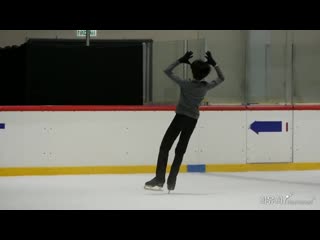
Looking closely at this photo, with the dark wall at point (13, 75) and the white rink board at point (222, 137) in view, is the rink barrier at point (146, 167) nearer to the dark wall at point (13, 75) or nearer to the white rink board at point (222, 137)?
the white rink board at point (222, 137)

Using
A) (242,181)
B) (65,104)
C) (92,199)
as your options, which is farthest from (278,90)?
(92,199)

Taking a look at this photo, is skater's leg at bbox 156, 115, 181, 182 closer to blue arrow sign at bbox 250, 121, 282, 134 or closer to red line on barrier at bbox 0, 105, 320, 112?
red line on barrier at bbox 0, 105, 320, 112

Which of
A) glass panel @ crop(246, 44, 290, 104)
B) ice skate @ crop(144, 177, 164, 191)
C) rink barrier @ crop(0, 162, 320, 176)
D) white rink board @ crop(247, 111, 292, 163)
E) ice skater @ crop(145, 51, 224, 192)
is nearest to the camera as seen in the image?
ice skater @ crop(145, 51, 224, 192)

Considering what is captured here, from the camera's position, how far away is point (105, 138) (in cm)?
774

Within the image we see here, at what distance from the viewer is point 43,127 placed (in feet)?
24.9

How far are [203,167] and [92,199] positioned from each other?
8.64 ft

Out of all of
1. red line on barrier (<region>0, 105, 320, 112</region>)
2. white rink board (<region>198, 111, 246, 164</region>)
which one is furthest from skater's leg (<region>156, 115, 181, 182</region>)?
white rink board (<region>198, 111, 246, 164</region>)

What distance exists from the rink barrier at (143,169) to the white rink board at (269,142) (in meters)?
0.10

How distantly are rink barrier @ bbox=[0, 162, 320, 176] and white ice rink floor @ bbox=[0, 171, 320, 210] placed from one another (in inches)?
5.6

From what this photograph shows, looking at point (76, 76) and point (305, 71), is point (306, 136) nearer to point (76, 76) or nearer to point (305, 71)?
point (305, 71)

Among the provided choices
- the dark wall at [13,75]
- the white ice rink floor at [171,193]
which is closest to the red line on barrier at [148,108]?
the dark wall at [13,75]

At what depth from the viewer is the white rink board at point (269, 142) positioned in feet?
26.7

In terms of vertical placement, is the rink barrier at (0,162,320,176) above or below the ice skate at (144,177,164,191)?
below

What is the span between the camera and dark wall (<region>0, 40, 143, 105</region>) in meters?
8.21
